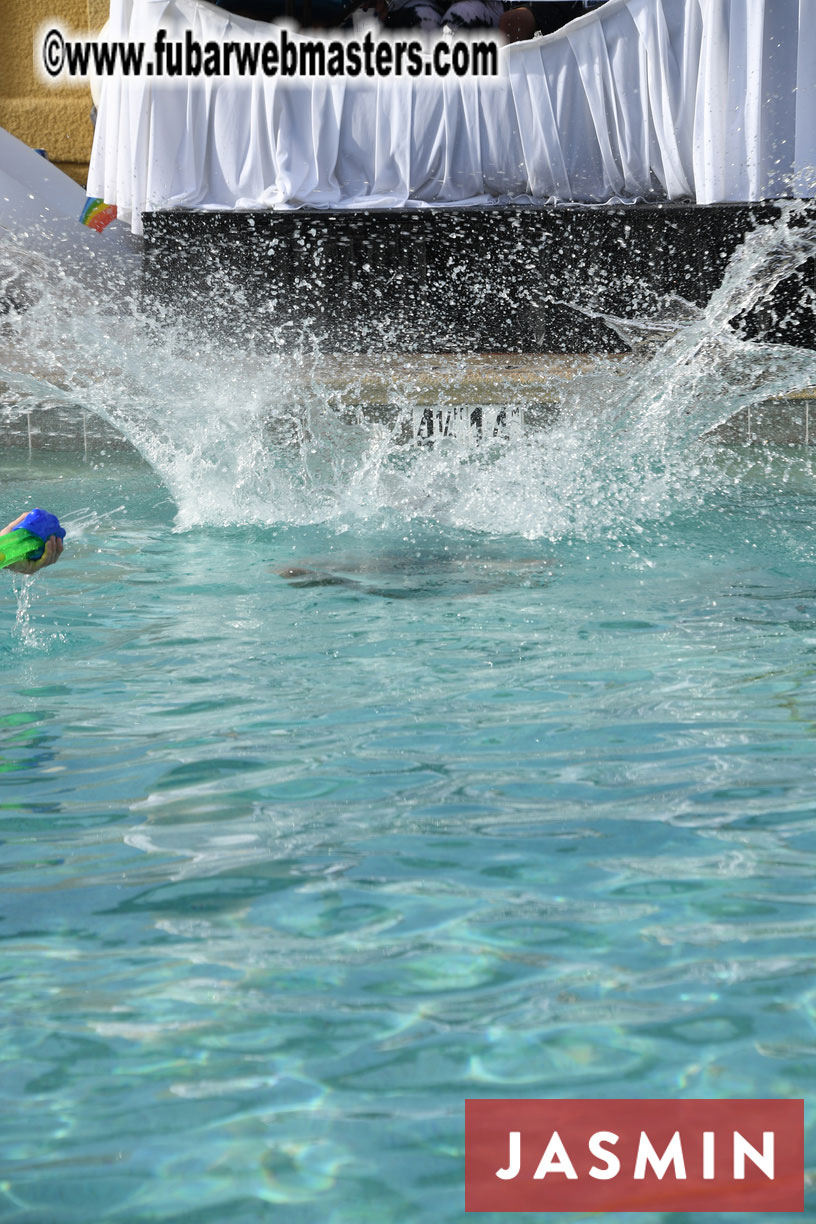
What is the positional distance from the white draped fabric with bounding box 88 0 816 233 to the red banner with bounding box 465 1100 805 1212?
647 centimetres

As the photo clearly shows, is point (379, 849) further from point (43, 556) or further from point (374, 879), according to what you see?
point (43, 556)

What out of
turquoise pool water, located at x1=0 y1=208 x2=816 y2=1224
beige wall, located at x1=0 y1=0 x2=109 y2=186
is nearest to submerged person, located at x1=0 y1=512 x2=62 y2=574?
turquoise pool water, located at x1=0 y1=208 x2=816 y2=1224

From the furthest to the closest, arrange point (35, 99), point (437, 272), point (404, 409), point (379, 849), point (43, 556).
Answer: point (35, 99)
point (437, 272)
point (404, 409)
point (43, 556)
point (379, 849)

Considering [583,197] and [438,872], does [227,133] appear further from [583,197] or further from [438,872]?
[438,872]

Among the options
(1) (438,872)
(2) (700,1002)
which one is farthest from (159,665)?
(2) (700,1002)

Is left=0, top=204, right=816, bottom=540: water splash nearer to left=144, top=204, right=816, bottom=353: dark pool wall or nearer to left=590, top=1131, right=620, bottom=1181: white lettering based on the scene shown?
left=144, top=204, right=816, bottom=353: dark pool wall

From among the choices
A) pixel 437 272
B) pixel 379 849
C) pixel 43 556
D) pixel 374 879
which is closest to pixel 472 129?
pixel 437 272

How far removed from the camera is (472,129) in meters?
7.75

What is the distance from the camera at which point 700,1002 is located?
1766mm

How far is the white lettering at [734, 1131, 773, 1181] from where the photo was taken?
1.50m

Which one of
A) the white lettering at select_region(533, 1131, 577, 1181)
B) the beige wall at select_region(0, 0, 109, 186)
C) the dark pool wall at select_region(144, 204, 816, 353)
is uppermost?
the beige wall at select_region(0, 0, 109, 186)

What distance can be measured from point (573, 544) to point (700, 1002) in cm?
300

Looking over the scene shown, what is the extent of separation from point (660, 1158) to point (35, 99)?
10.1 meters

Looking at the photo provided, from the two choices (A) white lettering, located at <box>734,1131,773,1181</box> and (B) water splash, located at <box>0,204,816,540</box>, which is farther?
(B) water splash, located at <box>0,204,816,540</box>
